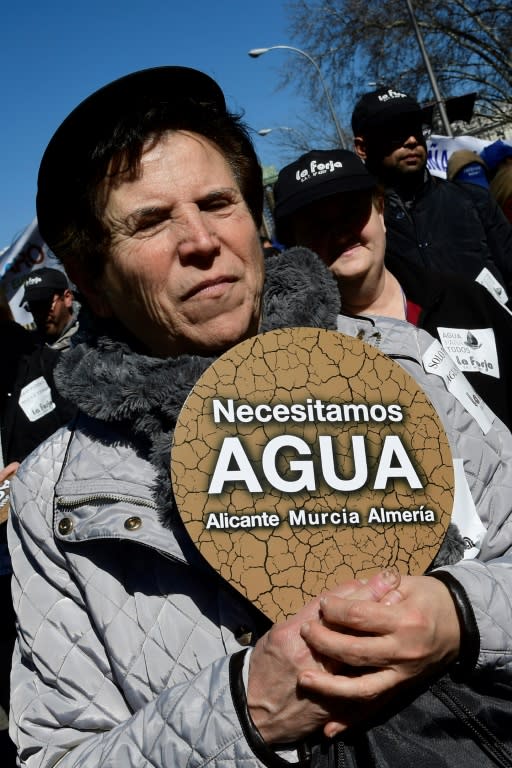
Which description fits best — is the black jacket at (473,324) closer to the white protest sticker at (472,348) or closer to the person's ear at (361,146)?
the white protest sticker at (472,348)

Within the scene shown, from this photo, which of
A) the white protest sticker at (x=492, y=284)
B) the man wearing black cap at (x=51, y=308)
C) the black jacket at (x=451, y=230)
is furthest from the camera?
the man wearing black cap at (x=51, y=308)

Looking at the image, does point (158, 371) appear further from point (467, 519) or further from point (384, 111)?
point (384, 111)

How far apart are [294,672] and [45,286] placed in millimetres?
5041

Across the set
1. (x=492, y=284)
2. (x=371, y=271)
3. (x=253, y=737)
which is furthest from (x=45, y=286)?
(x=253, y=737)

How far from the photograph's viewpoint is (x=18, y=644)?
4.90ft

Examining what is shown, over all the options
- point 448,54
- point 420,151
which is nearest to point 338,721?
point 420,151

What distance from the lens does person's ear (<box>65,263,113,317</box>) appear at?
1.57 metres

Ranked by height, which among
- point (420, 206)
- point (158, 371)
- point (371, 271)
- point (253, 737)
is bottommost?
point (253, 737)

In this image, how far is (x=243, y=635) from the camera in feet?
4.25

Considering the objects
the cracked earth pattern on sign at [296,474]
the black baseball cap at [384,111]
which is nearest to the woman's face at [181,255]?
the cracked earth pattern on sign at [296,474]

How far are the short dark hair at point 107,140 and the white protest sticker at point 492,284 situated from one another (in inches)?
83.9

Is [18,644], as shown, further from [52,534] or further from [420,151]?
[420,151]

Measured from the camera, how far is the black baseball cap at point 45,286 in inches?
220

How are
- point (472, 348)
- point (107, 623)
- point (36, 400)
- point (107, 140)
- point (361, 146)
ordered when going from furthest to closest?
point (36, 400) → point (361, 146) → point (472, 348) → point (107, 140) → point (107, 623)
